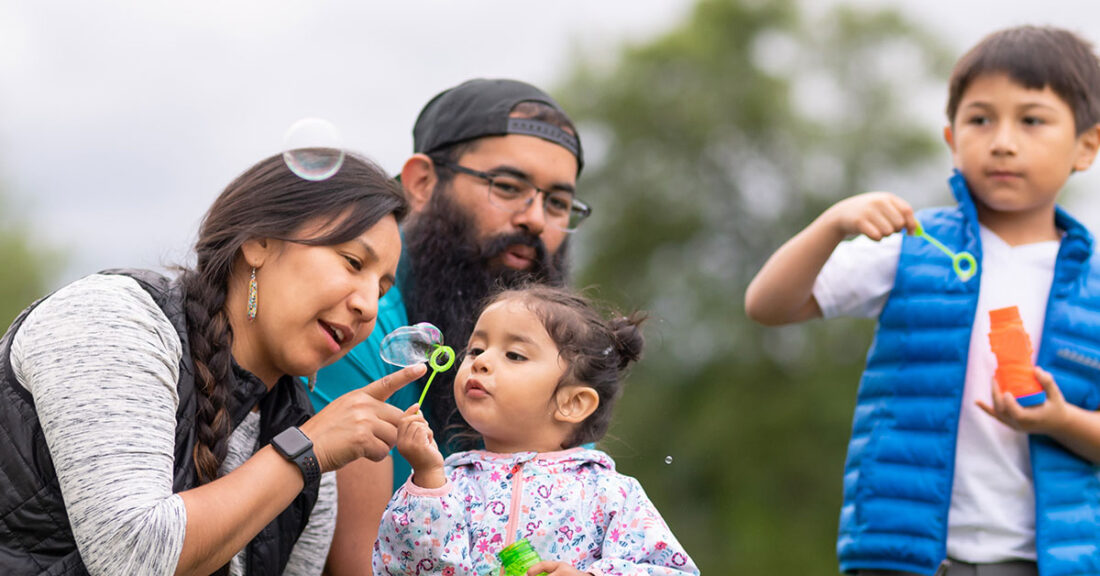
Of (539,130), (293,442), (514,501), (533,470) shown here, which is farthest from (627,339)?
(539,130)

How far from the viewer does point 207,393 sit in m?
2.82

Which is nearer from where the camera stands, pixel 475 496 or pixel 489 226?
pixel 475 496

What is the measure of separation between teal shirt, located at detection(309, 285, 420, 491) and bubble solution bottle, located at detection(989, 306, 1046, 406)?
177 cm

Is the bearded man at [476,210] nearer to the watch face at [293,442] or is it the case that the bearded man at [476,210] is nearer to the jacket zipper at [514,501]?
the jacket zipper at [514,501]

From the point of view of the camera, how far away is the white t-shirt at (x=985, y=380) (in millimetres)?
3502

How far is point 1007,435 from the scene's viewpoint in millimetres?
3592

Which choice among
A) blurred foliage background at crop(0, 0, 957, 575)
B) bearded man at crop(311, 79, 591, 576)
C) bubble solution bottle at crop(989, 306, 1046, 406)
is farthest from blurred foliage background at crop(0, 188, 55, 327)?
bubble solution bottle at crop(989, 306, 1046, 406)

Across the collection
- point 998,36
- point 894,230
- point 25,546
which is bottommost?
point 25,546

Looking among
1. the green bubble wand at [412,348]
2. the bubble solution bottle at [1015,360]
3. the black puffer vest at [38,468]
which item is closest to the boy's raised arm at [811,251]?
the bubble solution bottle at [1015,360]

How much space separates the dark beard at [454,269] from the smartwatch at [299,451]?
1242 mm

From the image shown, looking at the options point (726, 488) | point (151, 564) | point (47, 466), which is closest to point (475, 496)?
point (151, 564)

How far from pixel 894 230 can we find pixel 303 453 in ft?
5.65

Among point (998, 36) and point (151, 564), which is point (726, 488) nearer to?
point (998, 36)

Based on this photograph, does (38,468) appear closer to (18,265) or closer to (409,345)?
(409,345)
